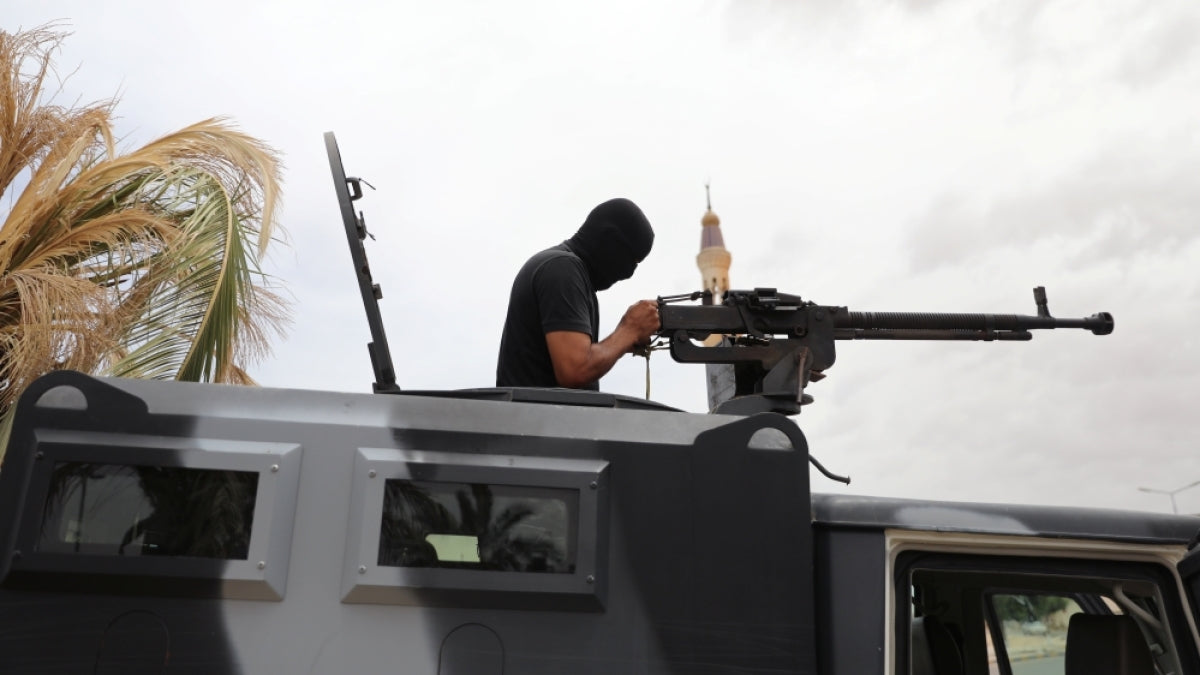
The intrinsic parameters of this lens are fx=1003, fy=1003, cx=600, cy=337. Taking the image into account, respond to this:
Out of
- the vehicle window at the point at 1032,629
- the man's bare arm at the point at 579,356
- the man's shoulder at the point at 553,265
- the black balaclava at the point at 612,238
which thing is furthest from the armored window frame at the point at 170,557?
the vehicle window at the point at 1032,629

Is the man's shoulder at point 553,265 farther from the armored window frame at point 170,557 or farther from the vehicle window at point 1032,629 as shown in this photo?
the vehicle window at point 1032,629

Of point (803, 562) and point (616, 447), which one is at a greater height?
point (616, 447)

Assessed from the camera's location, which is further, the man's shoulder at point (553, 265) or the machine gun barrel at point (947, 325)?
the machine gun barrel at point (947, 325)

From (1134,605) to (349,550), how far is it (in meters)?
2.05

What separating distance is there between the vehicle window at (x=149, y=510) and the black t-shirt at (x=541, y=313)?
1252mm

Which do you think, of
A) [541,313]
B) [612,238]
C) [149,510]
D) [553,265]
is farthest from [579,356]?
[149,510]

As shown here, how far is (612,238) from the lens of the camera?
378 cm

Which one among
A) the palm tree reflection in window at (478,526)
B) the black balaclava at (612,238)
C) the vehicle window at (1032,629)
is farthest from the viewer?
the black balaclava at (612,238)

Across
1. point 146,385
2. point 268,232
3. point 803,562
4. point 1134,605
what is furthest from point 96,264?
point 1134,605

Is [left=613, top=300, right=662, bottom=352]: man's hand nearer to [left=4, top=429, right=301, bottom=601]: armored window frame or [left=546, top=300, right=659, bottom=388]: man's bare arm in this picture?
[left=546, top=300, right=659, bottom=388]: man's bare arm

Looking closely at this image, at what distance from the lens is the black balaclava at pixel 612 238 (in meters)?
3.79

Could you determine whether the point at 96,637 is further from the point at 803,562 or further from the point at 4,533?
the point at 803,562

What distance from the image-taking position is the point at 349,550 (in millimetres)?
2428

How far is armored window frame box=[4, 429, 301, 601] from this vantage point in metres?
2.36
